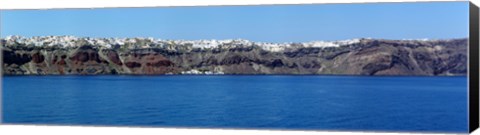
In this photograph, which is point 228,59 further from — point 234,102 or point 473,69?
point 473,69

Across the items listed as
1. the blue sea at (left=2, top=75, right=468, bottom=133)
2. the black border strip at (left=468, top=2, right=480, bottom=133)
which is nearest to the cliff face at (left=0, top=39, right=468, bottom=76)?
the blue sea at (left=2, top=75, right=468, bottom=133)

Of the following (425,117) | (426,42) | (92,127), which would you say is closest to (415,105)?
(425,117)

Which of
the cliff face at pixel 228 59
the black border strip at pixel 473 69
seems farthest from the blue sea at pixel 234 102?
the black border strip at pixel 473 69

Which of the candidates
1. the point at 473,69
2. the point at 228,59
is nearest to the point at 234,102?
the point at 228,59

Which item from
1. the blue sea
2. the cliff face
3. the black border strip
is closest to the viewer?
the black border strip

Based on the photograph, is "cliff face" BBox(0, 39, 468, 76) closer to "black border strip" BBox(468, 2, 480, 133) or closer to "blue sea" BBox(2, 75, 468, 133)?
"blue sea" BBox(2, 75, 468, 133)

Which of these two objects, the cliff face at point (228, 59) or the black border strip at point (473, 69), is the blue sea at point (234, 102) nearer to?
the cliff face at point (228, 59)
